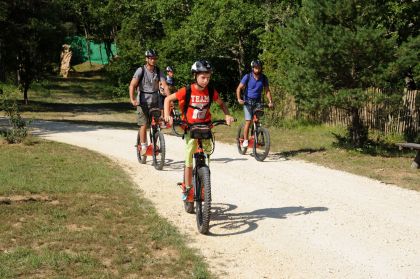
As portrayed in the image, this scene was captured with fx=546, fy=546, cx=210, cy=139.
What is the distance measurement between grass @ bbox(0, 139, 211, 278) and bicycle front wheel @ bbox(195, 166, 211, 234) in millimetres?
346

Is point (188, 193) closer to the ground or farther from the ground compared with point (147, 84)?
closer to the ground

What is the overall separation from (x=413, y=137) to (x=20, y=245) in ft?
45.4

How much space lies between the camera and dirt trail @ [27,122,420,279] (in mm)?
6117

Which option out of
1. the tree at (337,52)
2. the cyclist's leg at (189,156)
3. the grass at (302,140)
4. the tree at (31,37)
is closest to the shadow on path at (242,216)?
the cyclist's leg at (189,156)

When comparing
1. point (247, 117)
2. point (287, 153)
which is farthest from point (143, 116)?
point (287, 153)

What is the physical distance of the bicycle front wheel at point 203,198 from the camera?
23.0ft

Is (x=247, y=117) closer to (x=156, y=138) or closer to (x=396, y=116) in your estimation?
(x=156, y=138)

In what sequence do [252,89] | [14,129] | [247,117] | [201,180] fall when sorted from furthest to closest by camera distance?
[14,129]
[247,117]
[252,89]
[201,180]

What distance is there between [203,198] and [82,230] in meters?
1.63

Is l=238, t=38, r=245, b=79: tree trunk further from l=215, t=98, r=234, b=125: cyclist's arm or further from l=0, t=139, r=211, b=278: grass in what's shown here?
l=215, t=98, r=234, b=125: cyclist's arm

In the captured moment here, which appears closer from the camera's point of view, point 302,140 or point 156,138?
point 156,138

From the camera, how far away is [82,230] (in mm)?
7062

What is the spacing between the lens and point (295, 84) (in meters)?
13.7

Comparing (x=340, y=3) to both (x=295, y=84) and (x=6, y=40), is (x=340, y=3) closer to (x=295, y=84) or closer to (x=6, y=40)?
(x=295, y=84)
